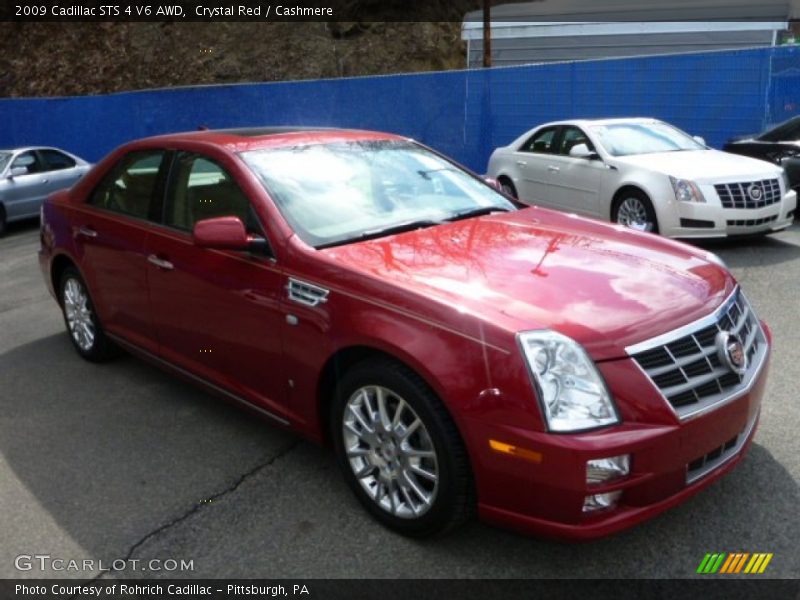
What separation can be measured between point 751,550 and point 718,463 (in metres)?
0.35

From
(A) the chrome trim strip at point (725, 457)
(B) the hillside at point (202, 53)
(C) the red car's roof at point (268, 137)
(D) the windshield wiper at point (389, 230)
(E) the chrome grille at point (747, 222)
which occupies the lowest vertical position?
(E) the chrome grille at point (747, 222)

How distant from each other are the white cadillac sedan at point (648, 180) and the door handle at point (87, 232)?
5.43 metres

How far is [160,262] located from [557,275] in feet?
7.25

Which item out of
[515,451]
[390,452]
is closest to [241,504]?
[390,452]

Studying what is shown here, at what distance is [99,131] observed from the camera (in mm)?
18969

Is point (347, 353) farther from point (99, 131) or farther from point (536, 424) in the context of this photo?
point (99, 131)

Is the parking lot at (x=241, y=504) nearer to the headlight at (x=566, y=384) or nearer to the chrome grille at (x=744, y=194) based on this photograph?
the headlight at (x=566, y=384)

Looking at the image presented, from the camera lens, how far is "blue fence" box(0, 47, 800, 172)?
12.4 meters

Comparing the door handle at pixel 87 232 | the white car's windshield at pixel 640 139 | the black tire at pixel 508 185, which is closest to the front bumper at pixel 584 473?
the door handle at pixel 87 232

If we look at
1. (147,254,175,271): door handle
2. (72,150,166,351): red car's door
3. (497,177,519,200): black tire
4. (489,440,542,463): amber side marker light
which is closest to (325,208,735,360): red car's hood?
(489,440,542,463): amber side marker light

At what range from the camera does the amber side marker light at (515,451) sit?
2645mm

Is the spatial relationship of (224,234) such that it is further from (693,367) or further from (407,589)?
(693,367)

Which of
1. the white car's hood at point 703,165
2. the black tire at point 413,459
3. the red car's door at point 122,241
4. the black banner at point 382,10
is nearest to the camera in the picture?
the black tire at point 413,459

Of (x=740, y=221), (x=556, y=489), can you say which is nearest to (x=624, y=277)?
(x=556, y=489)
